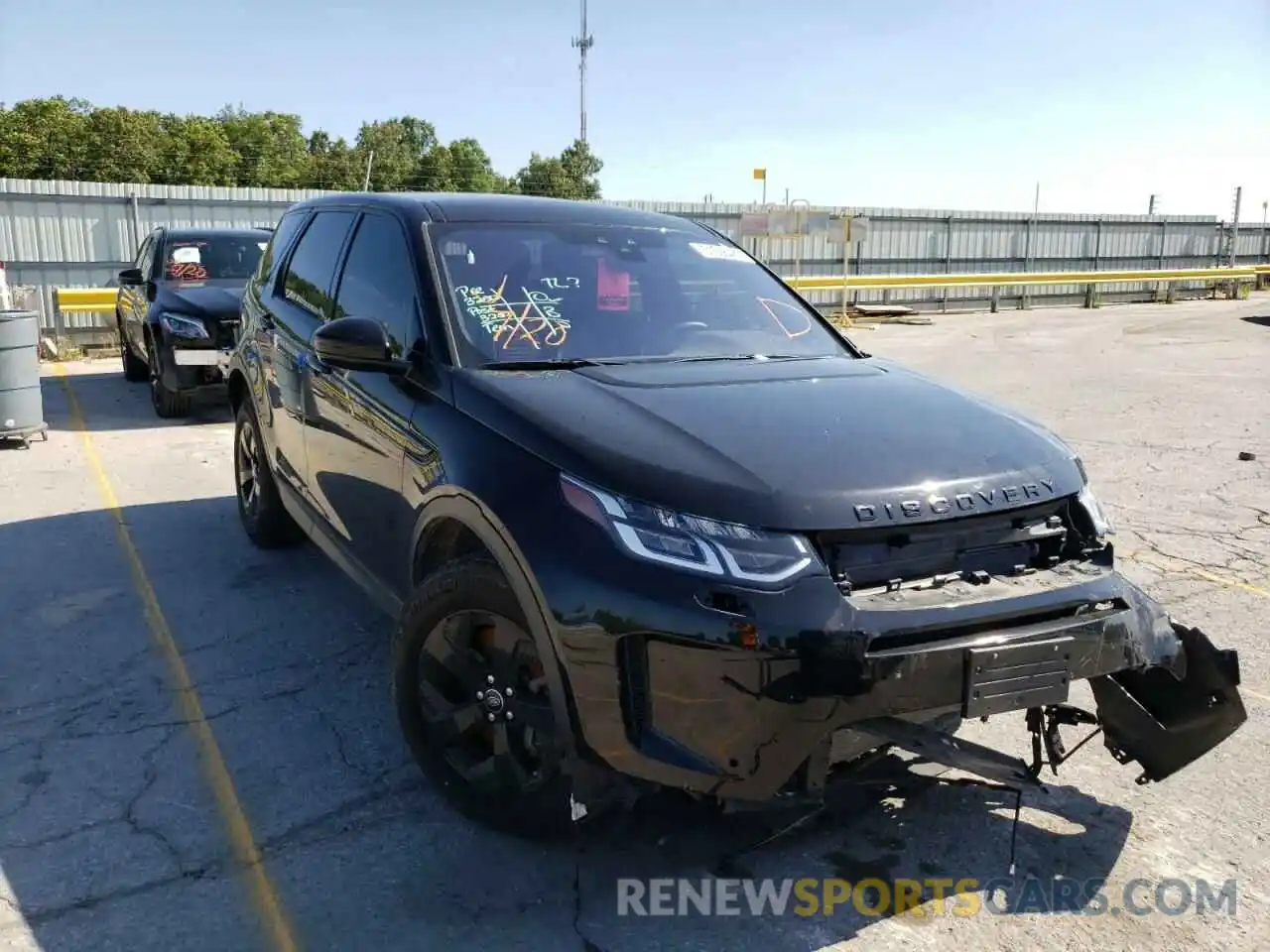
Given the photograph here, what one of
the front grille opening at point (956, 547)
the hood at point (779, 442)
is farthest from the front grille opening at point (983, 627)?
the hood at point (779, 442)

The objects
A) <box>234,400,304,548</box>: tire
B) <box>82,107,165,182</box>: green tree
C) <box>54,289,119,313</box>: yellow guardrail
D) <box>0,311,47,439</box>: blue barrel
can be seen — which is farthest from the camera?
<box>82,107,165,182</box>: green tree

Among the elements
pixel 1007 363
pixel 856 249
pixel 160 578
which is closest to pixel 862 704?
pixel 160 578

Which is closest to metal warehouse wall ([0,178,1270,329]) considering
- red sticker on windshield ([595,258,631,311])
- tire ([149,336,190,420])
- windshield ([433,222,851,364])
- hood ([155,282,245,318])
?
hood ([155,282,245,318])

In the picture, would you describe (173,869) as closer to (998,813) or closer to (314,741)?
(314,741)

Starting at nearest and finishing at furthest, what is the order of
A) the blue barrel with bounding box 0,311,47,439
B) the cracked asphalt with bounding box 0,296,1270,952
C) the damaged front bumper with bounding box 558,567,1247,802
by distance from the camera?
the damaged front bumper with bounding box 558,567,1247,802
the cracked asphalt with bounding box 0,296,1270,952
the blue barrel with bounding box 0,311,47,439

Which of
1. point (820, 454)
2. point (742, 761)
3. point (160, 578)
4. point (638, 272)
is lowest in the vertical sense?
point (160, 578)

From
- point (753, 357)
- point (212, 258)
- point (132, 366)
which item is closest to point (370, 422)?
point (753, 357)

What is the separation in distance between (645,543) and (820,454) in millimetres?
551

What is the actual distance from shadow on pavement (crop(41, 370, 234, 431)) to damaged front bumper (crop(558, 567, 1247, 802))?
8.58 metres

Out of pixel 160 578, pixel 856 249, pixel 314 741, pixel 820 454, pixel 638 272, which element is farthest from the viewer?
Answer: pixel 856 249

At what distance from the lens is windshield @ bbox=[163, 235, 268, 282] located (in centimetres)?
1072

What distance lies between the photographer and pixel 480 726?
3000mm

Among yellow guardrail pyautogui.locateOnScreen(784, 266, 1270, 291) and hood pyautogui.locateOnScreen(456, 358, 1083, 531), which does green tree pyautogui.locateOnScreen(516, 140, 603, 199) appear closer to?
yellow guardrail pyautogui.locateOnScreen(784, 266, 1270, 291)

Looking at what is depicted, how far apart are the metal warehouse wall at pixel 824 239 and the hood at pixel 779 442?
1551 cm
